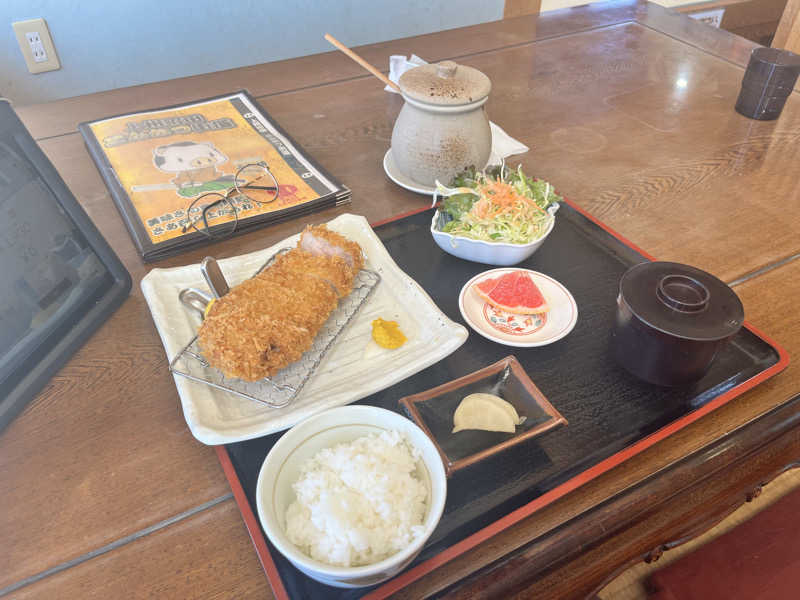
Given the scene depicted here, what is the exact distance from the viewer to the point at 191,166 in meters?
1.39

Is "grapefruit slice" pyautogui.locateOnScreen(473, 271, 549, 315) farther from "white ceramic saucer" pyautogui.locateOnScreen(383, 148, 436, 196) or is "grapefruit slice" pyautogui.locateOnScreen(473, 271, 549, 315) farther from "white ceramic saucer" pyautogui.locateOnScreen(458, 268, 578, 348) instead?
"white ceramic saucer" pyautogui.locateOnScreen(383, 148, 436, 196)

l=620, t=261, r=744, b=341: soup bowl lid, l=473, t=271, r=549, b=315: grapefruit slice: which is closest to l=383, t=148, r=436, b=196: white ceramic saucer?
l=473, t=271, r=549, b=315: grapefruit slice

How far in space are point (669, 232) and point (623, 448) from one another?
0.63m

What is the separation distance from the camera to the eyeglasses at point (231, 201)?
1.22m

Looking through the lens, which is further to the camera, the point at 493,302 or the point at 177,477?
the point at 493,302

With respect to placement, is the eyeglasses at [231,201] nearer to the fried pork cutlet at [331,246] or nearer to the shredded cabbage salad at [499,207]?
the fried pork cutlet at [331,246]

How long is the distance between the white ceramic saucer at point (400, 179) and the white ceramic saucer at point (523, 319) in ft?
1.09

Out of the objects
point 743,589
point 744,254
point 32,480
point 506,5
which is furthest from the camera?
point 506,5

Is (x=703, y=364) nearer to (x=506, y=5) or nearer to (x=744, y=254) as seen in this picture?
(x=744, y=254)

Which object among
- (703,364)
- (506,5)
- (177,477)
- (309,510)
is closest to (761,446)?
(703,364)

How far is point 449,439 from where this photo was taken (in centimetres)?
81

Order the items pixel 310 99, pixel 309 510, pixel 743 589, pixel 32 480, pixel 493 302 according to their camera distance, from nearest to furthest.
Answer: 1. pixel 309 510
2. pixel 32 480
3. pixel 743 589
4. pixel 493 302
5. pixel 310 99

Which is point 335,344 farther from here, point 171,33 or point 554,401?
point 171,33

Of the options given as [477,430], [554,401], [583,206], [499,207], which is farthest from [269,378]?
[583,206]
